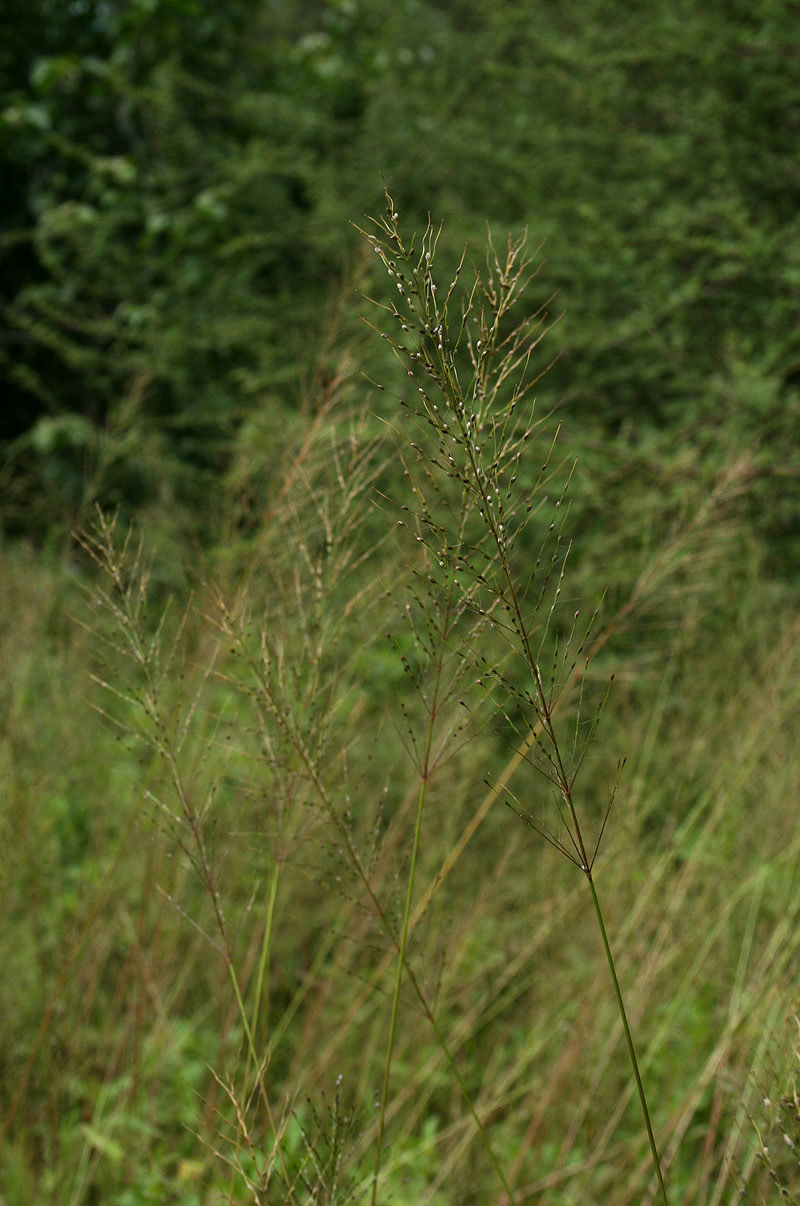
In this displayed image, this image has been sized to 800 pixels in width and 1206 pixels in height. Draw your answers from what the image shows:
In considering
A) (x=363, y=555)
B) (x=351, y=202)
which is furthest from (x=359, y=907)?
(x=351, y=202)

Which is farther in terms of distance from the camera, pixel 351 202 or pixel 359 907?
pixel 351 202

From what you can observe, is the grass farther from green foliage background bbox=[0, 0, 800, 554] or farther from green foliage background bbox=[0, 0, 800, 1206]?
green foliage background bbox=[0, 0, 800, 554]

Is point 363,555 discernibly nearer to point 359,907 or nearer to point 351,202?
point 359,907

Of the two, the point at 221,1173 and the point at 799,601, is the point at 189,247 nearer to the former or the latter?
the point at 799,601

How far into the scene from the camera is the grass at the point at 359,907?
1.03 metres

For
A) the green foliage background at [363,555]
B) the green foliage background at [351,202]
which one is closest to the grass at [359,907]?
the green foliage background at [363,555]

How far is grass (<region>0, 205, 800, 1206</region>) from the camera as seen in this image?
1029mm

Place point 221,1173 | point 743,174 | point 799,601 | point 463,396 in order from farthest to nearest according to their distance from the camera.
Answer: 1. point 743,174
2. point 799,601
3. point 221,1173
4. point 463,396

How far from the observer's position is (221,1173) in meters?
1.52

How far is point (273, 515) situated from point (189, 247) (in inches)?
173

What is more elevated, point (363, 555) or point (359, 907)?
point (363, 555)

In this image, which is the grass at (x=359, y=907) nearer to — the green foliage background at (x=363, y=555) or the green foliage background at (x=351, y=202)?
→ the green foliage background at (x=363, y=555)

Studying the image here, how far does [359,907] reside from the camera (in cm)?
95

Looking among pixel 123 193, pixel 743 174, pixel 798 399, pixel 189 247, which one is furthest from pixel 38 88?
pixel 798 399
